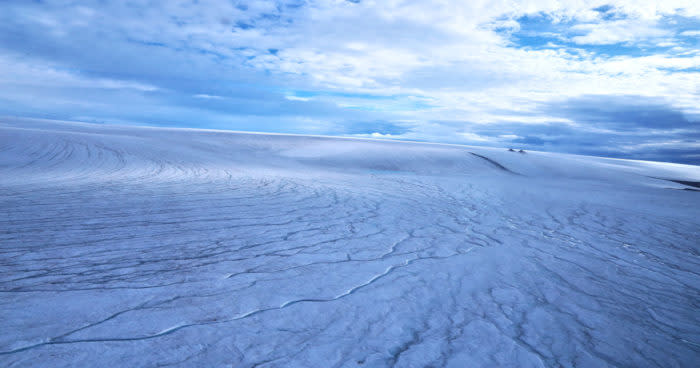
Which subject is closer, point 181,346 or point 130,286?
point 181,346

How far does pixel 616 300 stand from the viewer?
8.18 feet

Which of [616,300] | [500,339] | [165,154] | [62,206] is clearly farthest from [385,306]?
[165,154]

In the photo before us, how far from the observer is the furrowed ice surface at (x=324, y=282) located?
1675 millimetres

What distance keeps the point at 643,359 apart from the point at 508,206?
169 inches

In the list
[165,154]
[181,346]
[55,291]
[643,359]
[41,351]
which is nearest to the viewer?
→ [41,351]

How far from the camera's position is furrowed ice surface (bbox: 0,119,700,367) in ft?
5.49

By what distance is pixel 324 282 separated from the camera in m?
2.39

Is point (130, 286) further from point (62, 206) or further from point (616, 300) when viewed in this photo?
point (616, 300)

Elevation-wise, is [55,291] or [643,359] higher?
[55,291]

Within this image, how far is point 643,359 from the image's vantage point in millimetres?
1830

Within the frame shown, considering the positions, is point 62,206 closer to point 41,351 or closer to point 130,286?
point 130,286

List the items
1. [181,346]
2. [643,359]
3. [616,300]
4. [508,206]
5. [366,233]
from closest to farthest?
1. [181,346]
2. [643,359]
3. [616,300]
4. [366,233]
5. [508,206]

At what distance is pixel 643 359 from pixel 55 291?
10.3 feet

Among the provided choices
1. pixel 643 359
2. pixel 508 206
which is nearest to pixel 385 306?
Result: pixel 643 359
